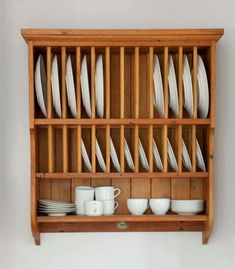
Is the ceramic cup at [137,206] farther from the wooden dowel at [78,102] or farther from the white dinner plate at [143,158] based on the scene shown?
the wooden dowel at [78,102]

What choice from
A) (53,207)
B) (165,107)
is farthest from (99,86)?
(53,207)

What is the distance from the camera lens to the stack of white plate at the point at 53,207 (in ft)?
6.97

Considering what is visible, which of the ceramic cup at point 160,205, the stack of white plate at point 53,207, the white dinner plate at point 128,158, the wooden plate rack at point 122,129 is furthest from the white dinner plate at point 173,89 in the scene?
the stack of white plate at point 53,207

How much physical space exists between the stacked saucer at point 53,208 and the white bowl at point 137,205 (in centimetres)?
24

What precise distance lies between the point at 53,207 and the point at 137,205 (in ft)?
1.07

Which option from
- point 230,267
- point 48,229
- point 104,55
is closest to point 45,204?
point 48,229

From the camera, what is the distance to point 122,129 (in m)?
2.09

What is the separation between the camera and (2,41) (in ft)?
A: 7.34

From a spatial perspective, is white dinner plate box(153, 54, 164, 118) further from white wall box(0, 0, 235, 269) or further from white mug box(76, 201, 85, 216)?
white mug box(76, 201, 85, 216)

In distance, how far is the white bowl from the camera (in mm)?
2139

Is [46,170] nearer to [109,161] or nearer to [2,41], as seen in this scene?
[109,161]

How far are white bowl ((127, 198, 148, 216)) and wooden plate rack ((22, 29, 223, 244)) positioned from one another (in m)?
0.05

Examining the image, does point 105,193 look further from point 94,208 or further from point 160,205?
point 160,205

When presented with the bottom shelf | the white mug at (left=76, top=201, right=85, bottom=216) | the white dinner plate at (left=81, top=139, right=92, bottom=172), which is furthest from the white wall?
the white dinner plate at (left=81, top=139, right=92, bottom=172)
